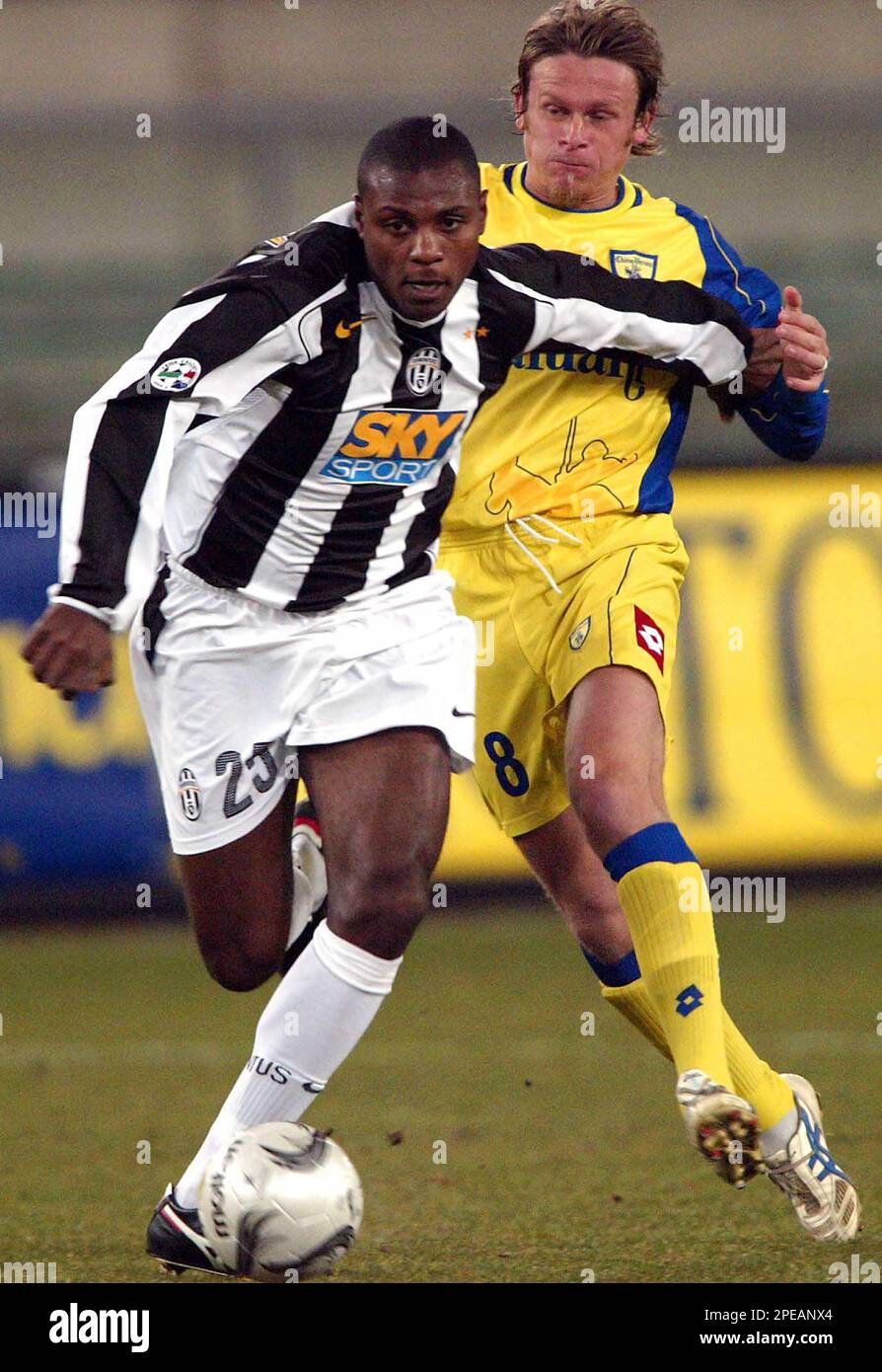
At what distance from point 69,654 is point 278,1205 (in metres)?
1.05

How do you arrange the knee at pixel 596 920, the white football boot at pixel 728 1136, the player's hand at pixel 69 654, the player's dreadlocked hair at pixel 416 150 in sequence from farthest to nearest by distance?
1. the knee at pixel 596 920
2. the player's dreadlocked hair at pixel 416 150
3. the white football boot at pixel 728 1136
4. the player's hand at pixel 69 654

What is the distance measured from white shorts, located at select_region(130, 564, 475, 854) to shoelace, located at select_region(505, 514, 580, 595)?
369mm

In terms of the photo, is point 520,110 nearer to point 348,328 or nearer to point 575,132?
point 575,132

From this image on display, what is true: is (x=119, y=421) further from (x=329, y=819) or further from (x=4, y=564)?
(x=4, y=564)

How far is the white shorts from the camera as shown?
3979 mm

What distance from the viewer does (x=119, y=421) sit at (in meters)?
3.52

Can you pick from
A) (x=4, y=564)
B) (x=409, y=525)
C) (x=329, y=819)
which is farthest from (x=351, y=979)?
(x=4, y=564)

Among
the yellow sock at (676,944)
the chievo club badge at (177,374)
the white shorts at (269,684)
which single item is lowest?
the yellow sock at (676,944)

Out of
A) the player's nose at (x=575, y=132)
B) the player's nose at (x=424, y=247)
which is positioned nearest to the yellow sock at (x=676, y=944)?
the player's nose at (x=424, y=247)

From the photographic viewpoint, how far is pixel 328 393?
3.89m

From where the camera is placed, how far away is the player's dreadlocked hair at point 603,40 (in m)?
4.47

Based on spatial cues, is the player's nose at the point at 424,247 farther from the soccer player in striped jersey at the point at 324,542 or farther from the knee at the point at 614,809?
the knee at the point at 614,809

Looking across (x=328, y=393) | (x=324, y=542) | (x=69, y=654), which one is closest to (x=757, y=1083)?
(x=324, y=542)

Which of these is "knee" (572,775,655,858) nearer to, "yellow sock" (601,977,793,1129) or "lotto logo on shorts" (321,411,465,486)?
"yellow sock" (601,977,793,1129)
